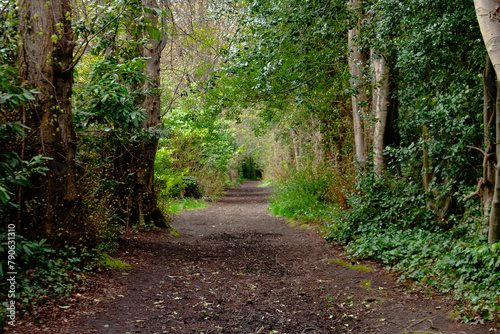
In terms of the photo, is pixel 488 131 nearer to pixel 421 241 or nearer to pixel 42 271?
pixel 421 241

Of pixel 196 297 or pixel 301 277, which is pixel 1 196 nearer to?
pixel 196 297

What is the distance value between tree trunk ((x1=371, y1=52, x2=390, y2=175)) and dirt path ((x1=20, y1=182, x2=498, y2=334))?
6.68ft

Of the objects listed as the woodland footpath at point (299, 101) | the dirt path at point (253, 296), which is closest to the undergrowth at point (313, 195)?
the woodland footpath at point (299, 101)

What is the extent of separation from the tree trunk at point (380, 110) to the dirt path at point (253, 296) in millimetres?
2035

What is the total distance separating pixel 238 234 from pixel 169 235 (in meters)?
2.10

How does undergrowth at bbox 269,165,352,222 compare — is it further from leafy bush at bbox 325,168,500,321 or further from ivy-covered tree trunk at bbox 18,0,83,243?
ivy-covered tree trunk at bbox 18,0,83,243

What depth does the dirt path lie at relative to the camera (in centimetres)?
384

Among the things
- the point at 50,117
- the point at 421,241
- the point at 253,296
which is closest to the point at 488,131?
the point at 421,241

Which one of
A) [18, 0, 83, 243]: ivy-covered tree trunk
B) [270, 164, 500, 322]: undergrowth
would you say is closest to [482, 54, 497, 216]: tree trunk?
[270, 164, 500, 322]: undergrowth

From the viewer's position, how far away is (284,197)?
49.9 ft

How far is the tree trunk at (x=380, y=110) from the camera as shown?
751cm

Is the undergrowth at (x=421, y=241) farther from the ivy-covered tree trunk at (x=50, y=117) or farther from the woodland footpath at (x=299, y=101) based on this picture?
the ivy-covered tree trunk at (x=50, y=117)

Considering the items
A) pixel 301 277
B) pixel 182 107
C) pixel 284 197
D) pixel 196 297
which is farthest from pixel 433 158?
pixel 182 107

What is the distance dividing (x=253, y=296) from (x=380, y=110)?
472cm
